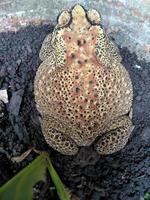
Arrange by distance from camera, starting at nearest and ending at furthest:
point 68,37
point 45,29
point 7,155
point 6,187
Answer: point 6,187 < point 68,37 < point 7,155 < point 45,29

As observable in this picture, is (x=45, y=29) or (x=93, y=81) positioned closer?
(x=93, y=81)

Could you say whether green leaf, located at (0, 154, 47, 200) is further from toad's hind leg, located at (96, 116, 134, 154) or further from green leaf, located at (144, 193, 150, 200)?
green leaf, located at (144, 193, 150, 200)

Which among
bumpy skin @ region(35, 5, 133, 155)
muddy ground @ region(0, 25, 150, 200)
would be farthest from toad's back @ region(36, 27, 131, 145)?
muddy ground @ region(0, 25, 150, 200)

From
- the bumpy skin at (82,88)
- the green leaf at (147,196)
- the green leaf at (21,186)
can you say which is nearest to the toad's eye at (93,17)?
the bumpy skin at (82,88)

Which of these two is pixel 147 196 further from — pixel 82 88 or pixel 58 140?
pixel 82 88

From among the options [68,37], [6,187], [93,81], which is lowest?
[6,187]

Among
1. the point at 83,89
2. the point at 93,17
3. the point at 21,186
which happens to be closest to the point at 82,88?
the point at 83,89

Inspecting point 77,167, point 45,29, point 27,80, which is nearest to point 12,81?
point 27,80

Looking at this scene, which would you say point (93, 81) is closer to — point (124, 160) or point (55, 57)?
point (55, 57)
